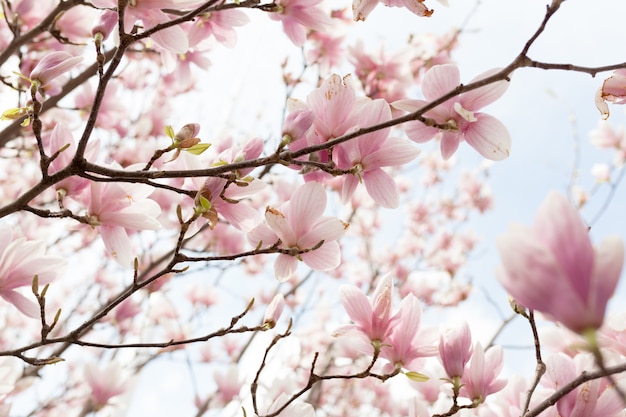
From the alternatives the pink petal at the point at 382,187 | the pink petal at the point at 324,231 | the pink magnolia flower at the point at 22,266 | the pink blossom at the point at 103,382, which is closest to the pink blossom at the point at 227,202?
the pink petal at the point at 324,231

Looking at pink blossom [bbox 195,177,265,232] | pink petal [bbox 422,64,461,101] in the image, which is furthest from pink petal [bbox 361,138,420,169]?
pink blossom [bbox 195,177,265,232]

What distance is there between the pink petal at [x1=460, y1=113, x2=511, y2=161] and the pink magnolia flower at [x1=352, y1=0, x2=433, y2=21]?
0.80 feet

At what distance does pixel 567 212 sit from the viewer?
1.59ft

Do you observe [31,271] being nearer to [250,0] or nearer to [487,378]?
[250,0]

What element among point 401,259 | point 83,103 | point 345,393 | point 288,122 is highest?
point 401,259

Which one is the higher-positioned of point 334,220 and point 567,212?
point 334,220

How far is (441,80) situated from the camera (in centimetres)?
97

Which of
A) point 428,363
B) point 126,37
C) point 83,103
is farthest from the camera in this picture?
point 83,103

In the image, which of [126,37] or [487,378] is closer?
[126,37]

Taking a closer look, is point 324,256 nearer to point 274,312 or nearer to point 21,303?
point 274,312

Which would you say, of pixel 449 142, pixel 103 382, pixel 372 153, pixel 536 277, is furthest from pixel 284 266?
pixel 103 382

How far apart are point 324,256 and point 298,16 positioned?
24.8 inches

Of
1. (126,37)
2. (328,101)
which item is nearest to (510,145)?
(328,101)

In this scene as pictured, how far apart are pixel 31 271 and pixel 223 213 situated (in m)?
0.40
